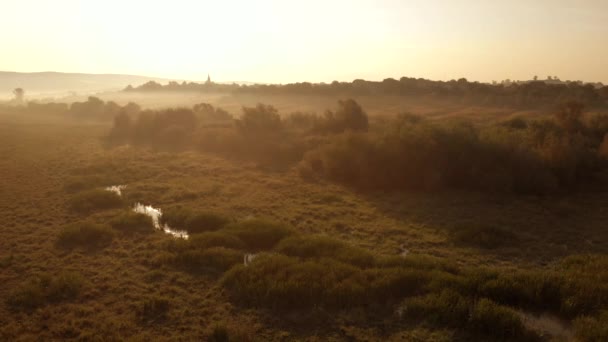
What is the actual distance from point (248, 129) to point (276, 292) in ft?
105

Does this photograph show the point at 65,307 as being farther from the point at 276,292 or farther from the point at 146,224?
the point at 146,224

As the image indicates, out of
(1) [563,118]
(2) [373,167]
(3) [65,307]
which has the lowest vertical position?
(3) [65,307]

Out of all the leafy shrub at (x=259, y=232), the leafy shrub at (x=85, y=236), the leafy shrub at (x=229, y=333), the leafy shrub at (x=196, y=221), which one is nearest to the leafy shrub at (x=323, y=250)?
the leafy shrub at (x=259, y=232)

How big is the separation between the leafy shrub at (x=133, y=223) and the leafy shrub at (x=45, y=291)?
4.91m

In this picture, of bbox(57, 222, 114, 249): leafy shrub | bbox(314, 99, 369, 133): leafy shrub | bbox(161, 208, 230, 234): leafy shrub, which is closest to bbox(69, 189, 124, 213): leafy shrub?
bbox(57, 222, 114, 249): leafy shrub

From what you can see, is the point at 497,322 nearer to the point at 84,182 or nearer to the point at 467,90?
the point at 84,182

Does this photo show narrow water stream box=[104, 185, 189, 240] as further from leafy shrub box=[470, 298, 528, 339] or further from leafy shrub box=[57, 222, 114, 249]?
leafy shrub box=[470, 298, 528, 339]

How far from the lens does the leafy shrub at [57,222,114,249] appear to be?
649 inches

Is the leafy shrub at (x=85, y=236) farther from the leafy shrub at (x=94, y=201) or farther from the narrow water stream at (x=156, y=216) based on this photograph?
the leafy shrub at (x=94, y=201)

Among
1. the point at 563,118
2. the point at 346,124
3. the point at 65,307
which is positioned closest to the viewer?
the point at 65,307

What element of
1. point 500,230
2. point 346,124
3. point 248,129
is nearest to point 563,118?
point 346,124

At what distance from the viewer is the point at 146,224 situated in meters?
18.8

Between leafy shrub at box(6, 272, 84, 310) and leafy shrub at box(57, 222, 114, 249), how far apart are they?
10.6 feet

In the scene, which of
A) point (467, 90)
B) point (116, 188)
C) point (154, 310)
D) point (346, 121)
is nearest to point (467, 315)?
point (154, 310)
